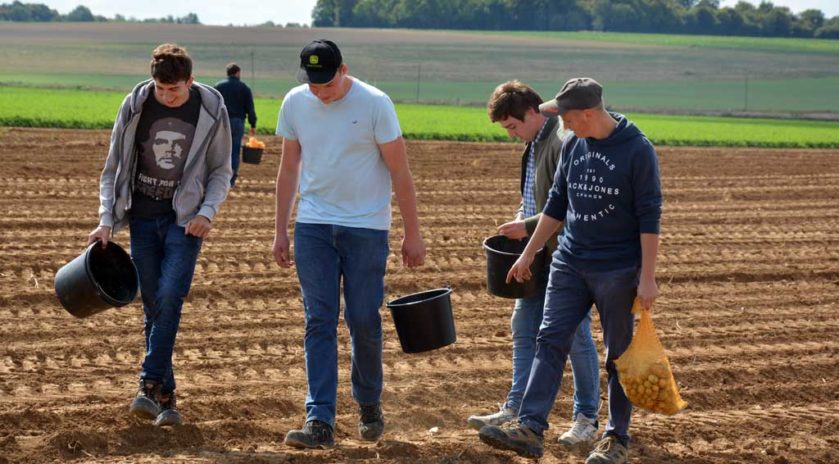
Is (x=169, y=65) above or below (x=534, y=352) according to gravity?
above

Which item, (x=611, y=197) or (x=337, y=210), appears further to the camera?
(x=337, y=210)

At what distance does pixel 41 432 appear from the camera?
630 cm

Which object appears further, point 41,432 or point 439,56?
point 439,56

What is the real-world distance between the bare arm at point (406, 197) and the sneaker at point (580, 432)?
1139 millimetres

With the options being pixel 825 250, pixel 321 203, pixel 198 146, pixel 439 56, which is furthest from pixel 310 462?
pixel 439 56

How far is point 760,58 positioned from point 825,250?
250ft

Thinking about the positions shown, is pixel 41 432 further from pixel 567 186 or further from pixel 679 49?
pixel 679 49

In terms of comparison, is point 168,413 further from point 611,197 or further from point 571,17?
point 571,17

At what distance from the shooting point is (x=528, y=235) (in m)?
6.59

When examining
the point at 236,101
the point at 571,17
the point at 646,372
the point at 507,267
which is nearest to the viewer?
the point at 646,372

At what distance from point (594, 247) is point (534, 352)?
40.5 inches

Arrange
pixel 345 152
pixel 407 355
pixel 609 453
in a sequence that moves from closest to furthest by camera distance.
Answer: pixel 609 453 → pixel 345 152 → pixel 407 355

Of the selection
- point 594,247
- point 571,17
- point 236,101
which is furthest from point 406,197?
point 571,17

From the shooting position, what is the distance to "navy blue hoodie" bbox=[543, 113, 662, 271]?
575 centimetres
